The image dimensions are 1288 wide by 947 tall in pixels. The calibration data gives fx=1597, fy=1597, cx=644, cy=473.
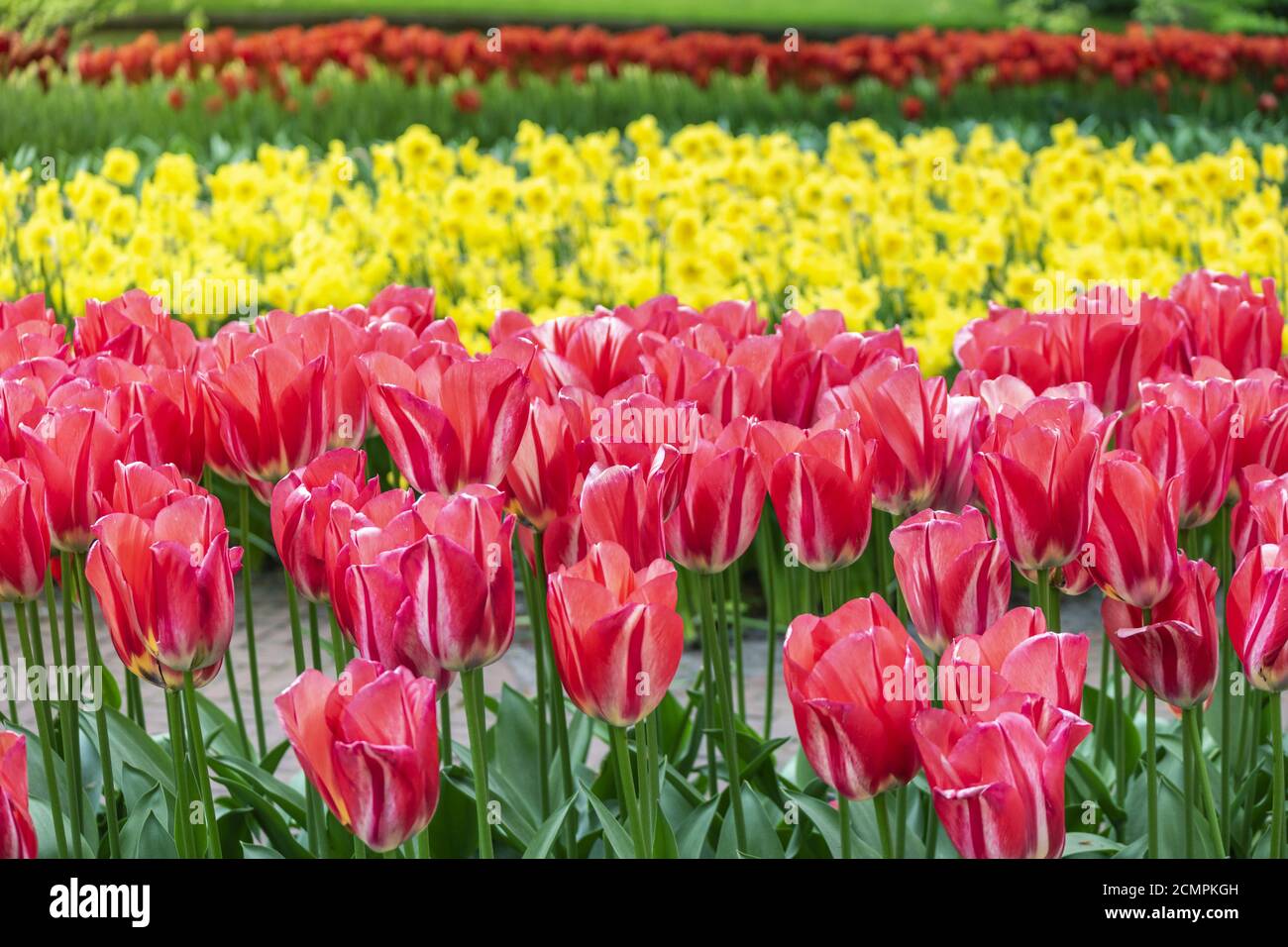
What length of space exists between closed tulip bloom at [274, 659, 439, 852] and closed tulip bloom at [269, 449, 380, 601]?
1.06 ft

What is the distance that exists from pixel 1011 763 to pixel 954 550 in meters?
0.34

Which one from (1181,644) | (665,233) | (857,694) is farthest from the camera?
(665,233)

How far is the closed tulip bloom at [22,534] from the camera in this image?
1.58 m

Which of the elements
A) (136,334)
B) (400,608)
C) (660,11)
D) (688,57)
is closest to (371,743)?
(400,608)

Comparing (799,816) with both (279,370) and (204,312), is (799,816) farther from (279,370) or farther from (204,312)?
(204,312)

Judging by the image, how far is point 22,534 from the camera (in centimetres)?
160

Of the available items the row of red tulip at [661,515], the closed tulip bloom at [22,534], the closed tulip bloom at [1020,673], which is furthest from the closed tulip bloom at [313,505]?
the closed tulip bloom at [1020,673]

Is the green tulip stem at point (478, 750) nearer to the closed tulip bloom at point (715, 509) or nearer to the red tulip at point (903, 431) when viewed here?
the closed tulip bloom at point (715, 509)

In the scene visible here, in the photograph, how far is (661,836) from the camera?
5.65 feet

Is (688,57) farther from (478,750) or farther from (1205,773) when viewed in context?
(478,750)

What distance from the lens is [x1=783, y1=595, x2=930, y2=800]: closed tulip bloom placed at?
4.28 ft

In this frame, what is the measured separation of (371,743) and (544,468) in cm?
60

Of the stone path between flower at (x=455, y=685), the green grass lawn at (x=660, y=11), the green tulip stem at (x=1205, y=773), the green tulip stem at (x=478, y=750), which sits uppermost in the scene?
the green grass lawn at (x=660, y=11)

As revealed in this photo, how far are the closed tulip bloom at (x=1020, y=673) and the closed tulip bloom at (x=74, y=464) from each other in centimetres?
93
